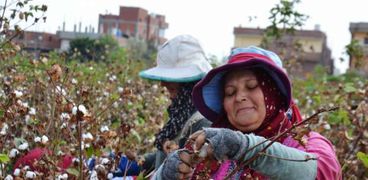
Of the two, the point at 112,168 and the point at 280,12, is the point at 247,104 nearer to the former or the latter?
the point at 112,168

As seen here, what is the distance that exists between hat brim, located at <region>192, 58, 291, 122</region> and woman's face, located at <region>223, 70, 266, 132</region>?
0.03m

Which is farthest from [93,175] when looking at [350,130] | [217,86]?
[350,130]

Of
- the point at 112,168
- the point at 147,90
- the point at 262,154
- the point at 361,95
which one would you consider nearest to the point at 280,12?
the point at 147,90

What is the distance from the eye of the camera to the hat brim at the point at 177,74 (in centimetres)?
292

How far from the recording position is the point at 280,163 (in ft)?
5.46

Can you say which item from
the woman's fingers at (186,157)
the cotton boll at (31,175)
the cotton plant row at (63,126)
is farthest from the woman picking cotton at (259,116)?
the cotton boll at (31,175)

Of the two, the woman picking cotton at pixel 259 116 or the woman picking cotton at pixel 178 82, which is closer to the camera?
the woman picking cotton at pixel 259 116

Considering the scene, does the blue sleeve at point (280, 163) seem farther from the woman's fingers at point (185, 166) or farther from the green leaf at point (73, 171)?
the green leaf at point (73, 171)

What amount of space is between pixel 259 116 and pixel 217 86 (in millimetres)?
197

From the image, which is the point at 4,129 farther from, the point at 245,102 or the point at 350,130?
the point at 350,130

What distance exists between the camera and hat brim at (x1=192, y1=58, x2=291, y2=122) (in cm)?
193

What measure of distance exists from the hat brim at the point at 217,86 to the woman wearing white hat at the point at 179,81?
52 centimetres

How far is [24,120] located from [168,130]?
2.78 ft

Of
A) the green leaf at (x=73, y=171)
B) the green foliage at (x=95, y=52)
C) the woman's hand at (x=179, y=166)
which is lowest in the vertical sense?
the green foliage at (x=95, y=52)
